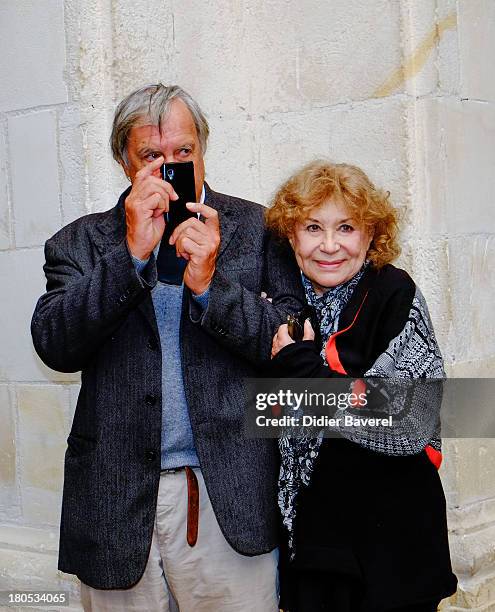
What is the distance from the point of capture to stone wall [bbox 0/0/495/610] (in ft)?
9.93

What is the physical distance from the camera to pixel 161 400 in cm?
205

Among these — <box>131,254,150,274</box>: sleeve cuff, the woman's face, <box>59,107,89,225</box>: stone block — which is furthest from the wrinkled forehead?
<box>59,107,89,225</box>: stone block

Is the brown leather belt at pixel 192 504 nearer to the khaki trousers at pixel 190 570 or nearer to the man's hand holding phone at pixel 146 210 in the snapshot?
the khaki trousers at pixel 190 570

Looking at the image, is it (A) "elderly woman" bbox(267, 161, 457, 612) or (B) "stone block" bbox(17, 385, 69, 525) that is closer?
(A) "elderly woman" bbox(267, 161, 457, 612)

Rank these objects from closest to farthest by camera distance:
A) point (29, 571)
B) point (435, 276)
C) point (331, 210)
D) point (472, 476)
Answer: point (331, 210)
point (435, 276)
point (472, 476)
point (29, 571)

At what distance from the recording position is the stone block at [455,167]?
300 cm

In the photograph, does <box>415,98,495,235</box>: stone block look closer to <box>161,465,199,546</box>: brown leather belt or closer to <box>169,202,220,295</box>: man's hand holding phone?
<box>169,202,220,295</box>: man's hand holding phone

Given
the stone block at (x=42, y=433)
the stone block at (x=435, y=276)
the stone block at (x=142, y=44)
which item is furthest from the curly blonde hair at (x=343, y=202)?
the stone block at (x=42, y=433)

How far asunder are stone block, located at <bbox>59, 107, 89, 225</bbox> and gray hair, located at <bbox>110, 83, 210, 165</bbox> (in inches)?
36.7

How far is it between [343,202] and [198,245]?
0.34 m

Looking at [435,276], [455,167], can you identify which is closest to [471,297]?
[435,276]

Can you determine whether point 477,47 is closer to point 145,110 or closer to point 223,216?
point 223,216

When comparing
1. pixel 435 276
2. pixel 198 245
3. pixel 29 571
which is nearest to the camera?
pixel 198 245

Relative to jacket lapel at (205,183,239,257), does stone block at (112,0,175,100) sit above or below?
above
